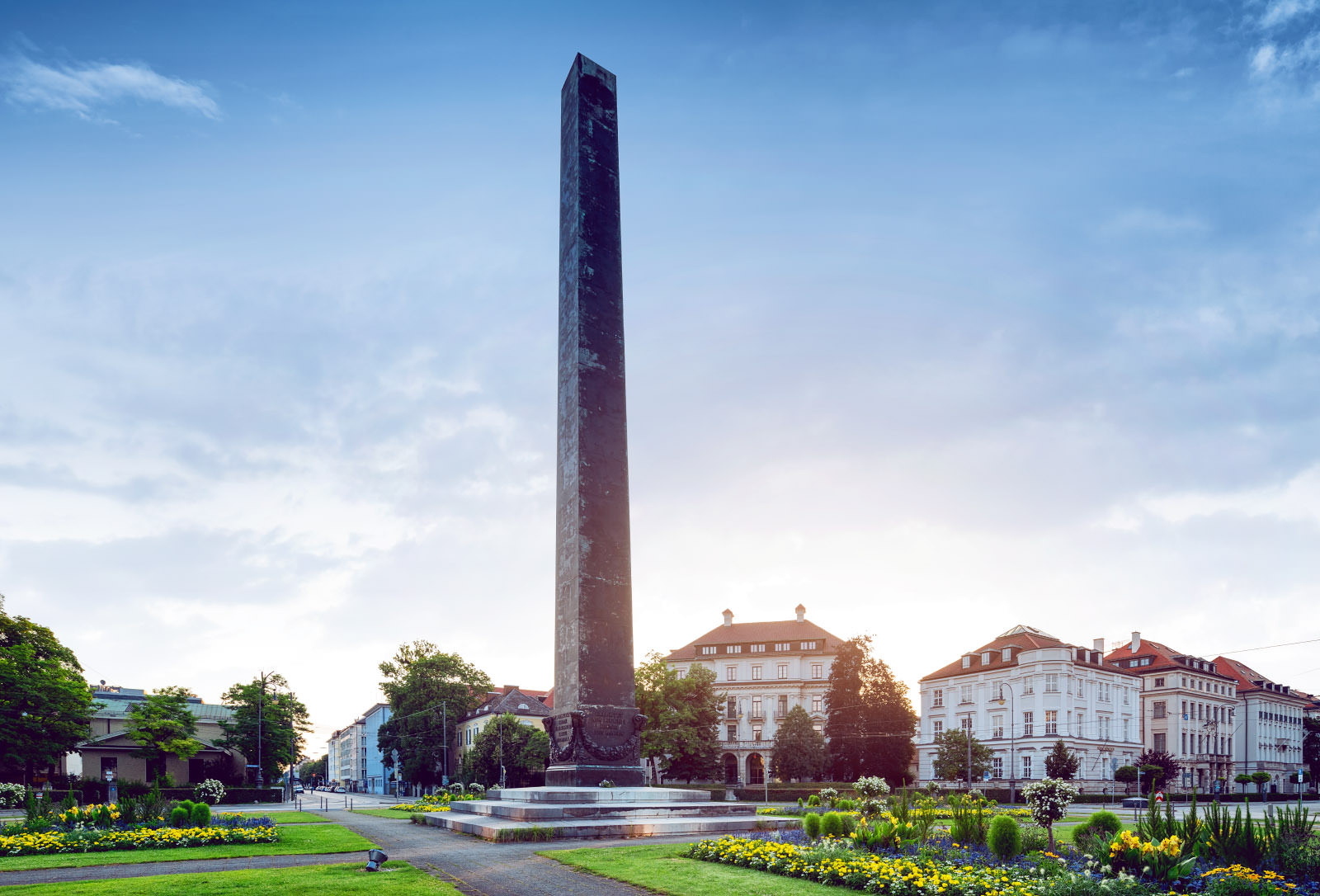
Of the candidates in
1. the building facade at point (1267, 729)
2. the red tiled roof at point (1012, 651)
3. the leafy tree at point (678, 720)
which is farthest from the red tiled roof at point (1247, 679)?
the leafy tree at point (678, 720)

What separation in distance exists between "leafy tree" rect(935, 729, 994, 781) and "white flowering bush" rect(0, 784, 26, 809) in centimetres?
5928

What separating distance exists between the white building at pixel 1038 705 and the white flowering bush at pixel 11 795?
62.7m

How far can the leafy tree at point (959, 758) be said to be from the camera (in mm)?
68750

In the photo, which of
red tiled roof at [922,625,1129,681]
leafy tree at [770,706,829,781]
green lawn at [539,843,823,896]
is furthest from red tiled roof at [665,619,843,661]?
green lawn at [539,843,823,896]

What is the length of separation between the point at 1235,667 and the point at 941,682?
41977 mm

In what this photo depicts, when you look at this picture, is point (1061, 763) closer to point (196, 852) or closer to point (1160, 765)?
point (1160, 765)

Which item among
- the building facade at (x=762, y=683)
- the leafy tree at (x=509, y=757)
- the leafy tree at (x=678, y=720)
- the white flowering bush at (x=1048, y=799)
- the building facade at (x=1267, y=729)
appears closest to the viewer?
the white flowering bush at (x=1048, y=799)

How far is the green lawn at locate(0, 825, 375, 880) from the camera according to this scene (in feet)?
48.8

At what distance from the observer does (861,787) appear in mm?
30531

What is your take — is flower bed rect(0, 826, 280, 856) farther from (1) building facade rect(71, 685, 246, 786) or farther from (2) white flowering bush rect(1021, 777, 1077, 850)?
(1) building facade rect(71, 685, 246, 786)

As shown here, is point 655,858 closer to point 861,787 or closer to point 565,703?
point 565,703

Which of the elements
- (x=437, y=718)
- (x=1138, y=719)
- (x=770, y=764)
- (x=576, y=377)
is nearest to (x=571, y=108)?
(x=576, y=377)

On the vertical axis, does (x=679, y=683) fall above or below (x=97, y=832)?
below

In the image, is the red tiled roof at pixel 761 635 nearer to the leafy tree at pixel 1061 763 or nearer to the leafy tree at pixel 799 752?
the leafy tree at pixel 799 752
